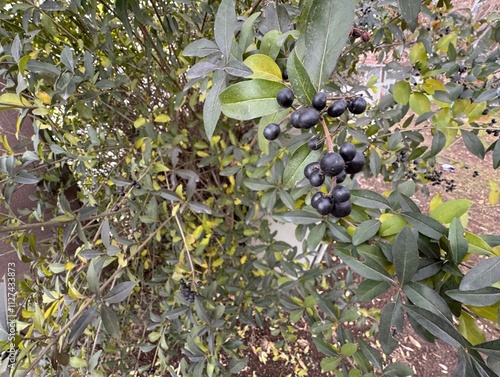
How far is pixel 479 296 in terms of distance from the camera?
39 centimetres

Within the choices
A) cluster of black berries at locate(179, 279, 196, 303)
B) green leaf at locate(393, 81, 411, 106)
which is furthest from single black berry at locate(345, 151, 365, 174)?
cluster of black berries at locate(179, 279, 196, 303)

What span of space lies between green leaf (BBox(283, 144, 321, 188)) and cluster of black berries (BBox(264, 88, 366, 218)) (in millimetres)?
18

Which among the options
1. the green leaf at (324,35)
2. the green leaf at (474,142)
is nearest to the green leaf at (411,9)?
the green leaf at (324,35)

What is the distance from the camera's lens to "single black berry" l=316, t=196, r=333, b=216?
454mm

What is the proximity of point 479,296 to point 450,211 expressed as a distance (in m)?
0.20

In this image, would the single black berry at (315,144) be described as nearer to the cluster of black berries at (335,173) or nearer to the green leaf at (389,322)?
the cluster of black berries at (335,173)

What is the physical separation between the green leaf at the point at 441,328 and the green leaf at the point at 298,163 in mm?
273

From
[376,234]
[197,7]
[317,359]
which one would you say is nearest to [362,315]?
A: [317,359]

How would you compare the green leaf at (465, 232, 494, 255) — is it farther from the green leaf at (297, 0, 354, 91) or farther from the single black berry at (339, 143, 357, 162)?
the green leaf at (297, 0, 354, 91)

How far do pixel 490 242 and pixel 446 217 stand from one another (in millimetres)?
75

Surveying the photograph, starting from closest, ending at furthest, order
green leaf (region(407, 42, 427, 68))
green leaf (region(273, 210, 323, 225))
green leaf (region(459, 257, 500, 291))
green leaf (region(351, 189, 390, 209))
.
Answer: green leaf (region(459, 257, 500, 291))
green leaf (region(351, 189, 390, 209))
green leaf (region(273, 210, 323, 225))
green leaf (region(407, 42, 427, 68))

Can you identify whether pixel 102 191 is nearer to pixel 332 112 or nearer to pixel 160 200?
pixel 160 200

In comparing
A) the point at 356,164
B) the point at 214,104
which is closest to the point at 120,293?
the point at 214,104

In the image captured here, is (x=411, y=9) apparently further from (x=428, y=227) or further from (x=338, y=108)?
(x=428, y=227)
